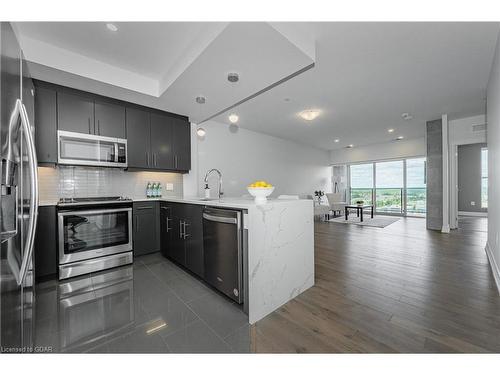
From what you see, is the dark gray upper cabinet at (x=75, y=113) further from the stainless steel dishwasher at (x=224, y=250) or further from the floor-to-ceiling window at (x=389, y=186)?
the floor-to-ceiling window at (x=389, y=186)

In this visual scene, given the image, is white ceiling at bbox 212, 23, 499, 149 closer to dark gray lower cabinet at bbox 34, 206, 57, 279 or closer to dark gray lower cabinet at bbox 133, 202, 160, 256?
dark gray lower cabinet at bbox 133, 202, 160, 256

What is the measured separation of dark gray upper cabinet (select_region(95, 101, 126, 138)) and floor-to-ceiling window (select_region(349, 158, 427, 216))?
8012mm

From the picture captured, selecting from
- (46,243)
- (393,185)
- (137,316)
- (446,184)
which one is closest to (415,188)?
(393,185)

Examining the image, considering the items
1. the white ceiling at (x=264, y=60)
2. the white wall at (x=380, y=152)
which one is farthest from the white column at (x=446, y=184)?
the white wall at (x=380, y=152)

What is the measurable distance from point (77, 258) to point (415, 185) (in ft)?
29.5

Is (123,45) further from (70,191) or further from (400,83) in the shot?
(400,83)

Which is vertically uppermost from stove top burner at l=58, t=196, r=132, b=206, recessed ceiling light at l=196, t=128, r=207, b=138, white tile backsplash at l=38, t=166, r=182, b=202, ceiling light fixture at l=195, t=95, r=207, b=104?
ceiling light fixture at l=195, t=95, r=207, b=104

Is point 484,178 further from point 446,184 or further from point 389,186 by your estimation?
point 446,184

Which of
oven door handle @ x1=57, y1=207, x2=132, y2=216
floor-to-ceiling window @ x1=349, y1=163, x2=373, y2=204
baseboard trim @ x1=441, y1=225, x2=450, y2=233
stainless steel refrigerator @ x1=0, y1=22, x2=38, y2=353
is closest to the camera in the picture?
stainless steel refrigerator @ x1=0, y1=22, x2=38, y2=353

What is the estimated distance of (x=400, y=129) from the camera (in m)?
5.62

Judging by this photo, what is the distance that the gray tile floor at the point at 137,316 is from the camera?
4.71 ft

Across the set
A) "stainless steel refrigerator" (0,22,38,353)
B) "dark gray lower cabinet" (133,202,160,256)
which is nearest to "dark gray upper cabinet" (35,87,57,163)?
"dark gray lower cabinet" (133,202,160,256)

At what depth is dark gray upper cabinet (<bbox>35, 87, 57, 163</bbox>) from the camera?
248 centimetres
